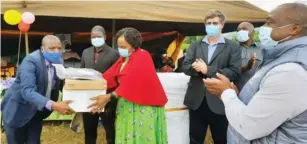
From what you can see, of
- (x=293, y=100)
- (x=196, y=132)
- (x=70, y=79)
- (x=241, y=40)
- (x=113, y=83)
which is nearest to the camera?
(x=293, y=100)

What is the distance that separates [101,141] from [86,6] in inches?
72.1

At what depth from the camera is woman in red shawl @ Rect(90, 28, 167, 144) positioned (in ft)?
8.29

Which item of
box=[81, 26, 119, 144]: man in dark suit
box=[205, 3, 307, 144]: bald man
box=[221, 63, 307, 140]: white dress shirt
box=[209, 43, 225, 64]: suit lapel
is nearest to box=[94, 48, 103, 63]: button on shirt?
box=[81, 26, 119, 144]: man in dark suit

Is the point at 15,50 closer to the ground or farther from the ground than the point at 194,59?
closer to the ground

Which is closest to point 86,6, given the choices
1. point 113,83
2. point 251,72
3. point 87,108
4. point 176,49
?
point 113,83

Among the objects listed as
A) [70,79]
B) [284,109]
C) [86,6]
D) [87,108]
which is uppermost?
[86,6]

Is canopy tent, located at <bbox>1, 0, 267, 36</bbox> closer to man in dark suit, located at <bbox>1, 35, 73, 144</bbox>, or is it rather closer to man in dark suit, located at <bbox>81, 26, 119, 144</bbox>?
man in dark suit, located at <bbox>81, 26, 119, 144</bbox>

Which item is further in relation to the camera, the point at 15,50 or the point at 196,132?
the point at 15,50

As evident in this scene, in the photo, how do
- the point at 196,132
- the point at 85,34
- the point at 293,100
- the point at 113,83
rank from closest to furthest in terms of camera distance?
the point at 293,100
the point at 113,83
the point at 196,132
the point at 85,34

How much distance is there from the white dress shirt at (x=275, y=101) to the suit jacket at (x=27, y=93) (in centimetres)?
169

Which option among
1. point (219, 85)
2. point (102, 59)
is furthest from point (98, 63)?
point (219, 85)

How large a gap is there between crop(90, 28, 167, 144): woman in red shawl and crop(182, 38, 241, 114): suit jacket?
14.7 inches

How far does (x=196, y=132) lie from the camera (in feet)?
9.96

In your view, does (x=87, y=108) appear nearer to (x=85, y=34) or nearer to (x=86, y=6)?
(x=86, y=6)
